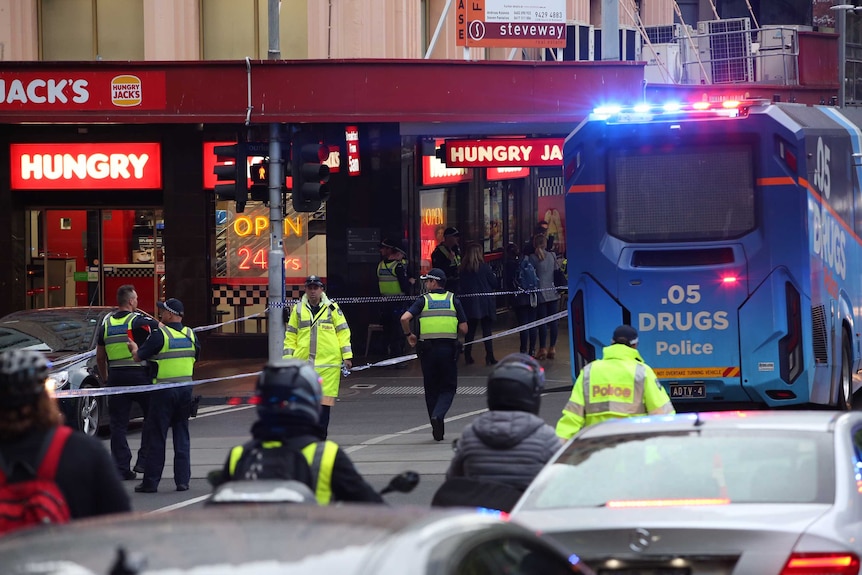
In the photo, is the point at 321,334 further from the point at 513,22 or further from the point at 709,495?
the point at 513,22

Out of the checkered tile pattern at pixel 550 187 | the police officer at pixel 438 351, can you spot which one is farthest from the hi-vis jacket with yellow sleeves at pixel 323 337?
the checkered tile pattern at pixel 550 187

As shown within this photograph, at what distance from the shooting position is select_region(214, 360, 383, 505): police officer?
5.40 meters

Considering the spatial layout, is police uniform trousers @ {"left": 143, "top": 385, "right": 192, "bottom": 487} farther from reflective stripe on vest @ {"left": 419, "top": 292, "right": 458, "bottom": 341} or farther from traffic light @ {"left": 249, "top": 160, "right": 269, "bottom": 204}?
traffic light @ {"left": 249, "top": 160, "right": 269, "bottom": 204}

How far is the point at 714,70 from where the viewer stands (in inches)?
1259

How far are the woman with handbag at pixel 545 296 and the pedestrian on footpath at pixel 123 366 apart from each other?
1029 centimetres

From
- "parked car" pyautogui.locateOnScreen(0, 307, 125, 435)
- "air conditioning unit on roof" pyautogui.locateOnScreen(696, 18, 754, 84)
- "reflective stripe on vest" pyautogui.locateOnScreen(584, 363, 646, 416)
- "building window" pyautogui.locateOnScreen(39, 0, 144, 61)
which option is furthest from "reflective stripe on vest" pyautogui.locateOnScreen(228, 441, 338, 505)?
"air conditioning unit on roof" pyautogui.locateOnScreen(696, 18, 754, 84)

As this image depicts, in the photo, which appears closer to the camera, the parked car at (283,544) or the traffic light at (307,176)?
the parked car at (283,544)

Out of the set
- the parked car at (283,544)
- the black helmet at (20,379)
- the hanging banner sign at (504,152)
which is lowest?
the parked car at (283,544)

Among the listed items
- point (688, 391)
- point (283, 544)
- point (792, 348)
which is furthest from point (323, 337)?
point (283, 544)

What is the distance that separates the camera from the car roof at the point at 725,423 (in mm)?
6629

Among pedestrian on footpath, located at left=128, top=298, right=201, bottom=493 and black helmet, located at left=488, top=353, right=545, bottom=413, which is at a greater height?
black helmet, located at left=488, top=353, right=545, bottom=413

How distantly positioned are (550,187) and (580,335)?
25.8 metres

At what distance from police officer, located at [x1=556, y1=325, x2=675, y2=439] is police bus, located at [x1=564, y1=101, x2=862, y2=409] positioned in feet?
15.2

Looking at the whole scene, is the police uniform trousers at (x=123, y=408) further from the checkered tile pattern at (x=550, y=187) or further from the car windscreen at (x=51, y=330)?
the checkered tile pattern at (x=550, y=187)
